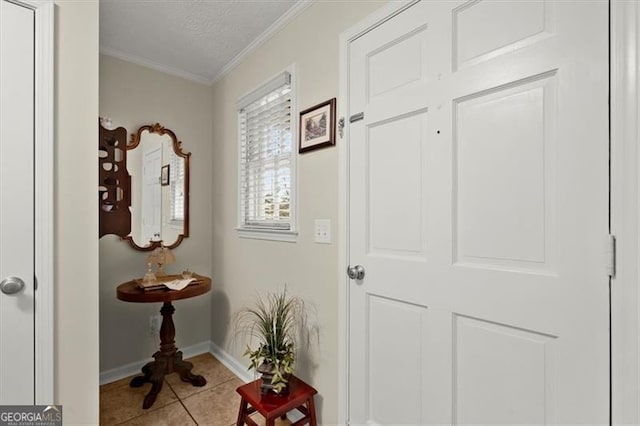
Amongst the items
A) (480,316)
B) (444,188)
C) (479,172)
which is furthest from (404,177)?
(480,316)

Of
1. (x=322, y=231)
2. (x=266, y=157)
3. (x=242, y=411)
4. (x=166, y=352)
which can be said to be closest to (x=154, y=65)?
(x=266, y=157)

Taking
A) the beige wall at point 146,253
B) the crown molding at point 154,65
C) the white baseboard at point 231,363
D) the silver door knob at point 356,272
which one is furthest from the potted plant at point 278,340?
the crown molding at point 154,65

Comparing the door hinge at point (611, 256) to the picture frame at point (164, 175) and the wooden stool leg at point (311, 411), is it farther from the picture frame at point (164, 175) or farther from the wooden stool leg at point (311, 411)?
the picture frame at point (164, 175)

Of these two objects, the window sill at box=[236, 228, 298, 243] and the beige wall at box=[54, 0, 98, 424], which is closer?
the beige wall at box=[54, 0, 98, 424]

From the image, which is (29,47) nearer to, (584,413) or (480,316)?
(480,316)

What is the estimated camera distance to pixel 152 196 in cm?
253

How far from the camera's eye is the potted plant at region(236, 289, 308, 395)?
1622mm

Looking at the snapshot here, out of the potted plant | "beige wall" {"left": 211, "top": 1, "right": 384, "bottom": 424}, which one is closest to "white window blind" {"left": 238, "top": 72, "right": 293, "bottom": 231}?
"beige wall" {"left": 211, "top": 1, "right": 384, "bottom": 424}

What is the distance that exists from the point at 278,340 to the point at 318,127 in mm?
1185

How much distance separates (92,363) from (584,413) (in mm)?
1838

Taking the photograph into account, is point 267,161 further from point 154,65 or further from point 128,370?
point 128,370

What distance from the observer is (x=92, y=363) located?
1.41 m

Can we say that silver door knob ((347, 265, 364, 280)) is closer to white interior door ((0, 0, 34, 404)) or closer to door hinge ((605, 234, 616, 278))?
door hinge ((605, 234, 616, 278))

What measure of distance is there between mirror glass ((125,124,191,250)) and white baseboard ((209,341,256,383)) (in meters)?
0.98
